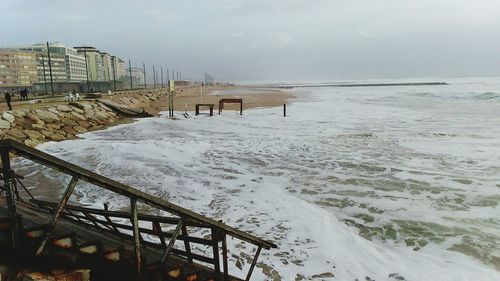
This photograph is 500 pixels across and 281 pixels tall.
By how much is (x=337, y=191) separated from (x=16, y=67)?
121938 mm

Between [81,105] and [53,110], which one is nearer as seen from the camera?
[53,110]

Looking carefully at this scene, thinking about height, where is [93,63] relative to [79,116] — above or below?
above

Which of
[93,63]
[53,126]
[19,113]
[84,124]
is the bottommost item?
[84,124]

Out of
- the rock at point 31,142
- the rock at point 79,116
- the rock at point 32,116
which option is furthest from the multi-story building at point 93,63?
the rock at point 31,142

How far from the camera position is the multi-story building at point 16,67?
4080 inches

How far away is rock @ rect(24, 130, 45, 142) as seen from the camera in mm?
17359

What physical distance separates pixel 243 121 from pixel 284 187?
17.8 meters

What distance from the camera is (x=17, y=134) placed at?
1694 centimetres

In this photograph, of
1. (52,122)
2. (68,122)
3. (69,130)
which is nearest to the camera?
(69,130)

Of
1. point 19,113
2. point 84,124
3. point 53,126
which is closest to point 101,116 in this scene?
point 84,124

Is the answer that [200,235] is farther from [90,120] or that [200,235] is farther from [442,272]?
[90,120]

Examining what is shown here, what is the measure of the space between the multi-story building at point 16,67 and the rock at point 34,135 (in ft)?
324

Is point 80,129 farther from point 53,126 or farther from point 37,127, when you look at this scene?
point 37,127

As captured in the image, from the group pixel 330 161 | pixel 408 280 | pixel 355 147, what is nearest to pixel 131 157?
pixel 330 161
